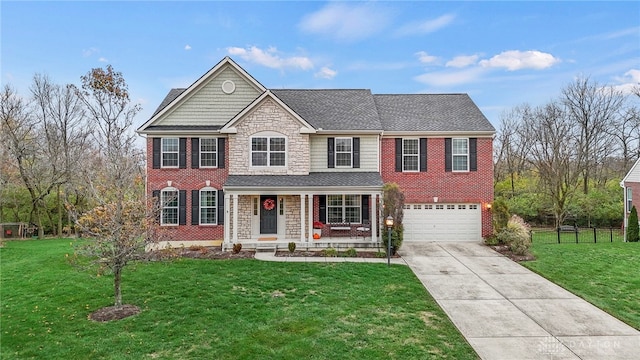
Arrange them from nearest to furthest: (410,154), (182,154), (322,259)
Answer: (322,259) < (182,154) < (410,154)

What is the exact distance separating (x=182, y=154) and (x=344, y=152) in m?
8.07

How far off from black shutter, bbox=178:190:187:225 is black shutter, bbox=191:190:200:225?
352 millimetres

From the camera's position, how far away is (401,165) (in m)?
17.6

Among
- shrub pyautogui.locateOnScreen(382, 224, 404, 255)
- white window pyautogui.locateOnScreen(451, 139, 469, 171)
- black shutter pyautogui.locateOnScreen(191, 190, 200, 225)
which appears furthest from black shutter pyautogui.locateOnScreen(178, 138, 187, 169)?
white window pyautogui.locateOnScreen(451, 139, 469, 171)

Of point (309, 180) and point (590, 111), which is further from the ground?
point (590, 111)

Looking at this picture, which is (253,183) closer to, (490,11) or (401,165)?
(401,165)

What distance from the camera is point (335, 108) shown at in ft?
61.0

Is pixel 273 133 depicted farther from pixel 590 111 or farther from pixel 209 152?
pixel 590 111

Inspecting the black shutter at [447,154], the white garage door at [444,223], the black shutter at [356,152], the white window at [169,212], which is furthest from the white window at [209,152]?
the black shutter at [447,154]

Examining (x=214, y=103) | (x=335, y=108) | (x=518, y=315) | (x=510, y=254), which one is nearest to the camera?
(x=518, y=315)

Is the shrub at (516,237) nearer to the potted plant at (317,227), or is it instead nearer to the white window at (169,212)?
the potted plant at (317,227)

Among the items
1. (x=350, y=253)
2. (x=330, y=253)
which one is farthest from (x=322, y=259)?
(x=350, y=253)

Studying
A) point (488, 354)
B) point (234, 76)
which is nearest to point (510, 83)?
point (234, 76)

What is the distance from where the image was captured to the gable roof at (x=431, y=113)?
1759 centimetres
